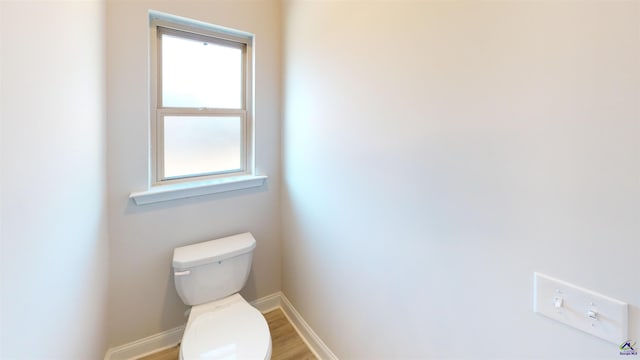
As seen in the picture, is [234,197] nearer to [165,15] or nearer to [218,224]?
[218,224]

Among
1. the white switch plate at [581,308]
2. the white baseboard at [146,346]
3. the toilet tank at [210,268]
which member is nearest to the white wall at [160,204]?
the white baseboard at [146,346]

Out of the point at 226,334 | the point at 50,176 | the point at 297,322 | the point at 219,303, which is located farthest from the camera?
the point at 297,322

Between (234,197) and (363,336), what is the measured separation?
45.6 inches

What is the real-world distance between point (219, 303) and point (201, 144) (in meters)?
1.01

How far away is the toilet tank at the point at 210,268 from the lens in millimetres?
1648

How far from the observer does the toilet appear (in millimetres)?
1296

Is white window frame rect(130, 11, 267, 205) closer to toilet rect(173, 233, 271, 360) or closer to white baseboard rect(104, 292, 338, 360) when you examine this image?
toilet rect(173, 233, 271, 360)

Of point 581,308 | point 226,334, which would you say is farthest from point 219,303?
point 581,308

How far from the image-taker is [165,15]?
165 cm

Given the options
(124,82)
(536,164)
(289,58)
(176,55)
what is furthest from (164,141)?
(536,164)

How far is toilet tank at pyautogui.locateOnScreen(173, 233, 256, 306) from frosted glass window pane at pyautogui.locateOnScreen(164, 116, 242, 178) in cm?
51

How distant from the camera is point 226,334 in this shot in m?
1.39

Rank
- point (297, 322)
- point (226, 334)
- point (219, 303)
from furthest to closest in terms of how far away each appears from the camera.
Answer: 1. point (297, 322)
2. point (219, 303)
3. point (226, 334)

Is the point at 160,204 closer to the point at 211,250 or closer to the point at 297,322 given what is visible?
the point at 211,250
